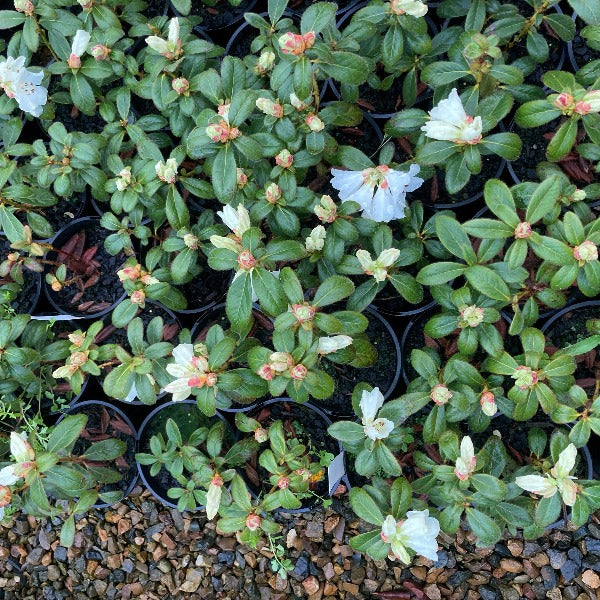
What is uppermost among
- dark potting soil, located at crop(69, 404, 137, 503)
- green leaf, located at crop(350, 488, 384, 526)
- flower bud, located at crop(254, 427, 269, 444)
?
green leaf, located at crop(350, 488, 384, 526)

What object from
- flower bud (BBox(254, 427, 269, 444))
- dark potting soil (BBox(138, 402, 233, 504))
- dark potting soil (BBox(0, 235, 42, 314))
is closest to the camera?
flower bud (BBox(254, 427, 269, 444))

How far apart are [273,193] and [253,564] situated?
138 cm

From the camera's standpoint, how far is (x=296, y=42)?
52.1 inches

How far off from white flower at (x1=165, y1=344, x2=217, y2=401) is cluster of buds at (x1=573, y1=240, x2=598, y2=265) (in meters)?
0.89

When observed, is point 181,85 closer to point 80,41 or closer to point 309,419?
point 80,41

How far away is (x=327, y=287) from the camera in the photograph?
4.66 feet

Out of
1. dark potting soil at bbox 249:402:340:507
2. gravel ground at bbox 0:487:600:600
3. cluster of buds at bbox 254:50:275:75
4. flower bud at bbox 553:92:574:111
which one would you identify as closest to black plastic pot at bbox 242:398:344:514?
dark potting soil at bbox 249:402:340:507

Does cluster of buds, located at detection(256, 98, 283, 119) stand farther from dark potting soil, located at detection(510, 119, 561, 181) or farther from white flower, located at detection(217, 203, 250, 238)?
dark potting soil, located at detection(510, 119, 561, 181)

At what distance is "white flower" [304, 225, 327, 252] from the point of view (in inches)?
57.2

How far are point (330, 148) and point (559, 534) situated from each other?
1522 mm

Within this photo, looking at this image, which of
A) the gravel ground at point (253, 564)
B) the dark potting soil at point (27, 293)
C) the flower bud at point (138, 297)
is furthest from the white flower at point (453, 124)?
the dark potting soil at point (27, 293)

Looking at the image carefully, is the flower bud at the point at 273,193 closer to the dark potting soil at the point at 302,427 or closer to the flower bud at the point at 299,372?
the flower bud at the point at 299,372

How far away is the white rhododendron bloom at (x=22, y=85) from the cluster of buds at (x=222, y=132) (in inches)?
25.3

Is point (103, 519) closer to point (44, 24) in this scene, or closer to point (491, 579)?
point (491, 579)
